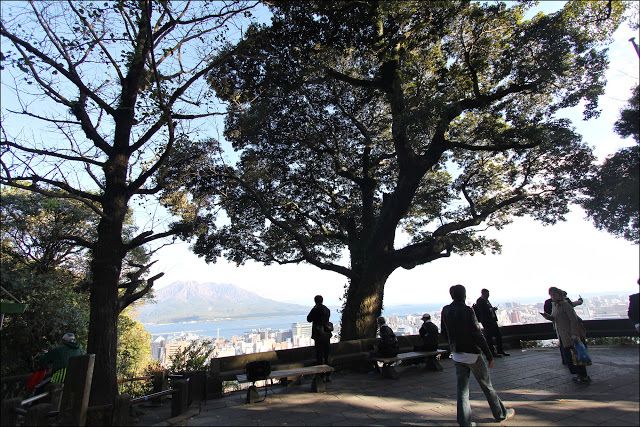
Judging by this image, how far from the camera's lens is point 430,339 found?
30.3 feet

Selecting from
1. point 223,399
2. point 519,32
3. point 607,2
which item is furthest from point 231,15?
point 607,2

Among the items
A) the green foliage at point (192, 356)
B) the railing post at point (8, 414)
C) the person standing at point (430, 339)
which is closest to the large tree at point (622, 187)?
the person standing at point (430, 339)

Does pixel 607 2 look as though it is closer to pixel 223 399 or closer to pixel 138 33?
pixel 138 33

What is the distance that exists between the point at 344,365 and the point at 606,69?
37.5 feet

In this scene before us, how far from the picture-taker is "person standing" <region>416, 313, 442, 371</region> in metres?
9.12

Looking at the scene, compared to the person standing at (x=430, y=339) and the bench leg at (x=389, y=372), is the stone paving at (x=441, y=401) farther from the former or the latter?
the person standing at (x=430, y=339)

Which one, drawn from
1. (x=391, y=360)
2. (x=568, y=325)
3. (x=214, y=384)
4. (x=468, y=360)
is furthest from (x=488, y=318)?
(x=214, y=384)

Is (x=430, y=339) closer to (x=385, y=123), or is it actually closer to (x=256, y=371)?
(x=256, y=371)

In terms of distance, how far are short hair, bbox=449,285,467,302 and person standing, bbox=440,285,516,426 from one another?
11 centimetres

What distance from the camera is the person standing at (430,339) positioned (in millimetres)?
9125

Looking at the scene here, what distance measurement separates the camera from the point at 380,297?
12.0 meters

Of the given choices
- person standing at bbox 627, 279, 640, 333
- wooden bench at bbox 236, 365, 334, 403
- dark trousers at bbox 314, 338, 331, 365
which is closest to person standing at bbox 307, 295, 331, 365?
dark trousers at bbox 314, 338, 331, 365

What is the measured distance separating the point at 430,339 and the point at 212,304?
115 meters

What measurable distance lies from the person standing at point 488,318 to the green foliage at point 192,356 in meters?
9.63
